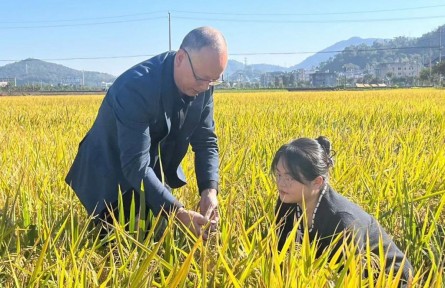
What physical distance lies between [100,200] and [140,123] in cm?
41

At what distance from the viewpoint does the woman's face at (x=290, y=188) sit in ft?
5.42

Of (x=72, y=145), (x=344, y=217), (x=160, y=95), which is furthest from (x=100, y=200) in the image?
(x=72, y=145)

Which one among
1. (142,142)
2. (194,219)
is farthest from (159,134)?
(194,219)

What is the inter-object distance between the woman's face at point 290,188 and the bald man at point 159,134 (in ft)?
0.74

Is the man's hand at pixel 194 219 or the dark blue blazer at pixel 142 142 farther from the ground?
the dark blue blazer at pixel 142 142

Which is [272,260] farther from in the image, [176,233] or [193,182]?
[193,182]

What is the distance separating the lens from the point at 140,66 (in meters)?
1.79

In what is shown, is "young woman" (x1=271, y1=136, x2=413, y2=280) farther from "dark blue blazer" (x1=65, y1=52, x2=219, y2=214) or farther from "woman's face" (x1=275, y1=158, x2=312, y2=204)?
"dark blue blazer" (x1=65, y1=52, x2=219, y2=214)

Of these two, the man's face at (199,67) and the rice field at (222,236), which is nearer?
the rice field at (222,236)

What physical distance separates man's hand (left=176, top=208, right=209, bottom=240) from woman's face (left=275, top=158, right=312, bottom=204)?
321 mm

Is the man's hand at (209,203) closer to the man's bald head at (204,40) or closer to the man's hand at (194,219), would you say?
the man's hand at (194,219)

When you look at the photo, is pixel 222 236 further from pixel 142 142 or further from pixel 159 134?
pixel 159 134

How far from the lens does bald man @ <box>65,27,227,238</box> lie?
156 centimetres

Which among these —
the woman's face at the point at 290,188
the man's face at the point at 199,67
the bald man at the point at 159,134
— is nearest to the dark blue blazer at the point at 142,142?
the bald man at the point at 159,134
